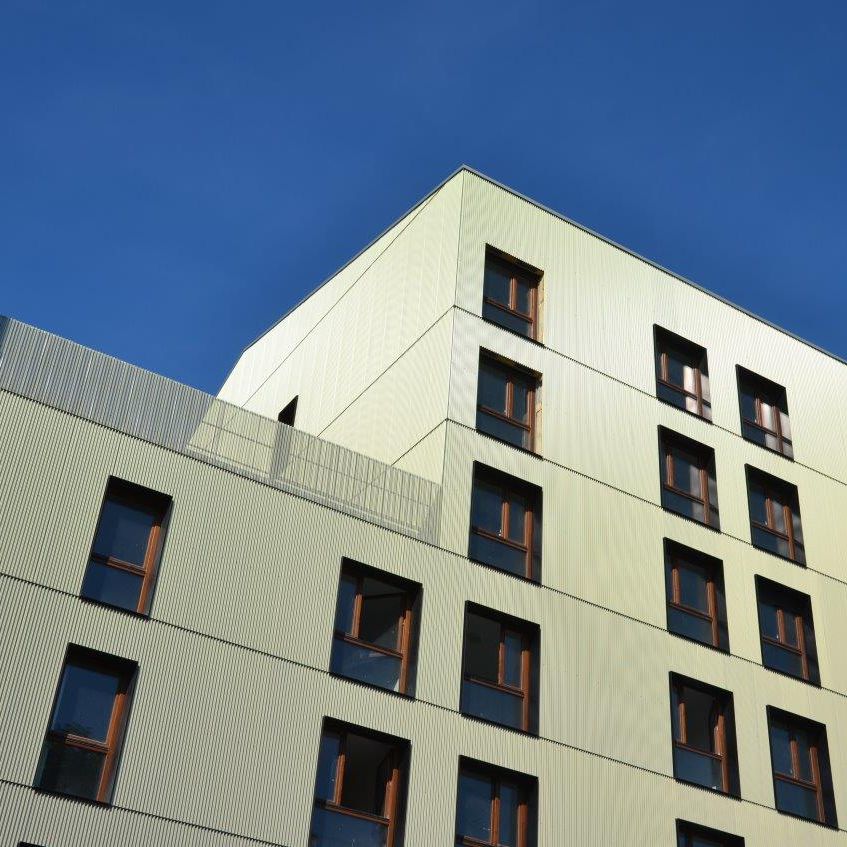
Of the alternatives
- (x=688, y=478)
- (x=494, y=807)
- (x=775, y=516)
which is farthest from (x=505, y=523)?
(x=775, y=516)

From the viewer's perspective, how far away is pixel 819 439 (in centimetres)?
3719

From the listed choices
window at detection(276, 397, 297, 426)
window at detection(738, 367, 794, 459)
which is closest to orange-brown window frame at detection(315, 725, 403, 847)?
window at detection(276, 397, 297, 426)

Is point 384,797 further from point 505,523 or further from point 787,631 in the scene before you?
point 787,631

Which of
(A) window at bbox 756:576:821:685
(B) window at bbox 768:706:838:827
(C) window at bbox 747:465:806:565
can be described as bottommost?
(B) window at bbox 768:706:838:827

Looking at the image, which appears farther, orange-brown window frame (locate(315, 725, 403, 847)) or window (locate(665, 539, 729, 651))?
window (locate(665, 539, 729, 651))

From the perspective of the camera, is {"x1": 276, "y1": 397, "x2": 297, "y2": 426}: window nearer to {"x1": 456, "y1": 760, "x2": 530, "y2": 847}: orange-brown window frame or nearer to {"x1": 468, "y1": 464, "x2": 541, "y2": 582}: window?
{"x1": 468, "y1": 464, "x2": 541, "y2": 582}: window

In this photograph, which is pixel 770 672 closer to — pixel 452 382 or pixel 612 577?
pixel 612 577

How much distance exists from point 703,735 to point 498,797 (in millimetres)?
6670

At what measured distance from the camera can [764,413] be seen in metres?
36.8

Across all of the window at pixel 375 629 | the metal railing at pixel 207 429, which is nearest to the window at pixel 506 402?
the metal railing at pixel 207 429

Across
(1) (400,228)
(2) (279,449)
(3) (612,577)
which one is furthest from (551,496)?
(1) (400,228)

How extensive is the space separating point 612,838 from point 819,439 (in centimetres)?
1619

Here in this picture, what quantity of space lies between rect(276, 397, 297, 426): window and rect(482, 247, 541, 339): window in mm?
8524

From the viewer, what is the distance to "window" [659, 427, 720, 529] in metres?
32.9
